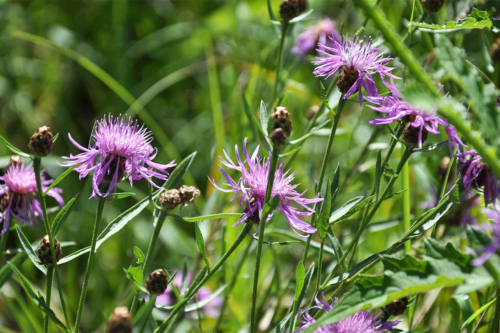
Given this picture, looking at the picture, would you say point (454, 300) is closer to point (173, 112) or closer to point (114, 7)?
point (173, 112)

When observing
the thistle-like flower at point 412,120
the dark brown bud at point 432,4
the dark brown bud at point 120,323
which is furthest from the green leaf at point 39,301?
the dark brown bud at point 432,4

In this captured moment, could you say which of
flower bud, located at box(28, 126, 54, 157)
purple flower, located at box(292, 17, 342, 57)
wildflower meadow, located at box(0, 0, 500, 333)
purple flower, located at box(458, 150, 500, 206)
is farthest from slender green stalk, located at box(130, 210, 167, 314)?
purple flower, located at box(292, 17, 342, 57)

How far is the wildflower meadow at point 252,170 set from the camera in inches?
24.0

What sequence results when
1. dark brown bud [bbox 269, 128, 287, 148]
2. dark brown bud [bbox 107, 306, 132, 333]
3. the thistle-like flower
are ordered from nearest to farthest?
1. dark brown bud [bbox 107, 306, 132, 333]
2. dark brown bud [bbox 269, 128, 287, 148]
3. the thistle-like flower

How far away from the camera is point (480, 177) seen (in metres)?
0.68

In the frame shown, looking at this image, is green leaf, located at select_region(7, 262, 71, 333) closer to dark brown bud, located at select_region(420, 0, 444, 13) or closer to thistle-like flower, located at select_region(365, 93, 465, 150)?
thistle-like flower, located at select_region(365, 93, 465, 150)

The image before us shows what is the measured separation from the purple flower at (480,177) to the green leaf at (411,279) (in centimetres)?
→ 16

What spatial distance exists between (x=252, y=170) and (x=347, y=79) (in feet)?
0.63

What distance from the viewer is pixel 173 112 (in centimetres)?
204

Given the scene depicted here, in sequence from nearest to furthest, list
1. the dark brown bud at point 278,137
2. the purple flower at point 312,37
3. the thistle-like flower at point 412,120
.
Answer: the dark brown bud at point 278,137
the thistle-like flower at point 412,120
the purple flower at point 312,37

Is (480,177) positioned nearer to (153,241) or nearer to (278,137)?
(278,137)

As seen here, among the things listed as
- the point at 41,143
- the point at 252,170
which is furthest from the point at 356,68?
the point at 41,143

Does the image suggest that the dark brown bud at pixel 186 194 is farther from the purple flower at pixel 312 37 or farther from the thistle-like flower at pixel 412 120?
the purple flower at pixel 312 37

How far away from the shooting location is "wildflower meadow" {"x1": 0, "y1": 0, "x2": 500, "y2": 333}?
2.00 ft
